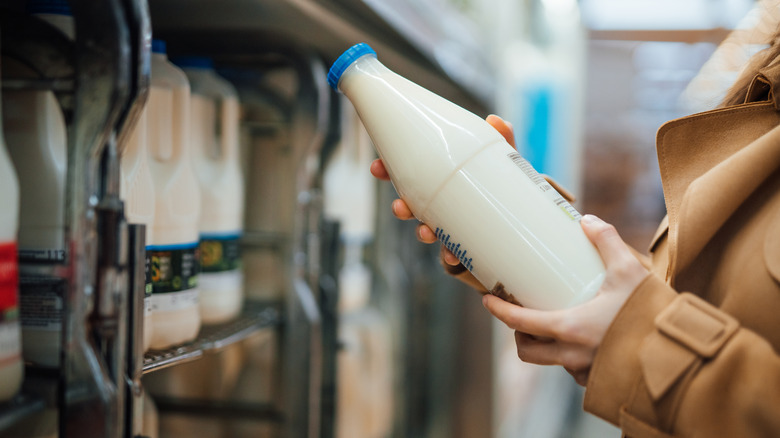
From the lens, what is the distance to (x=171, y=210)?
90cm

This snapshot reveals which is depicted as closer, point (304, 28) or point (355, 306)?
point (304, 28)

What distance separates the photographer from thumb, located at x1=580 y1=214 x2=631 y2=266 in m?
0.69

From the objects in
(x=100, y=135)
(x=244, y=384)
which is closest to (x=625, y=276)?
(x=100, y=135)

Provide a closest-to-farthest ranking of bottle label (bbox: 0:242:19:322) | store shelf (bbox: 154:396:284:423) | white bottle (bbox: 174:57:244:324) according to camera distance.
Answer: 1. bottle label (bbox: 0:242:19:322)
2. white bottle (bbox: 174:57:244:324)
3. store shelf (bbox: 154:396:284:423)

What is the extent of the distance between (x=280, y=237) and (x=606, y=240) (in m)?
0.76

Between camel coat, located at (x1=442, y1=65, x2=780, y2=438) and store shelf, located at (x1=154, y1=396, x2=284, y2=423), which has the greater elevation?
camel coat, located at (x1=442, y1=65, x2=780, y2=438)

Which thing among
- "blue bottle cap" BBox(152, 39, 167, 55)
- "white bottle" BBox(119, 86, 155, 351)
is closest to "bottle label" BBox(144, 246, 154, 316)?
"white bottle" BBox(119, 86, 155, 351)

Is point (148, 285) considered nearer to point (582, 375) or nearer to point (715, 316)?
point (582, 375)

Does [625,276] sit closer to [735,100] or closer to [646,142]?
[735,100]

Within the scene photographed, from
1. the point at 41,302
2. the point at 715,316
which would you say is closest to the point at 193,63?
the point at 41,302

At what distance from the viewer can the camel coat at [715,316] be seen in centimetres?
63

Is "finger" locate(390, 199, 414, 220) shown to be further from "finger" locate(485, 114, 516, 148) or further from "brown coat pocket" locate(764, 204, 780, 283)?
"brown coat pocket" locate(764, 204, 780, 283)

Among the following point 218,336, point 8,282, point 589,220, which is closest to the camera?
point 8,282

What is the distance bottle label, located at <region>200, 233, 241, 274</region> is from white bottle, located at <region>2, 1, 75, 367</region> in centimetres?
38
